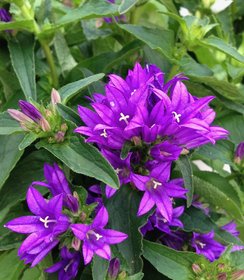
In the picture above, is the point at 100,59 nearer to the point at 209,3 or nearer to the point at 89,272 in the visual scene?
the point at 209,3

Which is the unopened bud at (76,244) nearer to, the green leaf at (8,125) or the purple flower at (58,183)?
the purple flower at (58,183)

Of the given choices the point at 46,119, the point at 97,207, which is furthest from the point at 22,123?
the point at 97,207

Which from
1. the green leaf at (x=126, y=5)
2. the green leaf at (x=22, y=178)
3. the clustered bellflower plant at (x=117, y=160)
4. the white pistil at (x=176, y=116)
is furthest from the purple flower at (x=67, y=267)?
the green leaf at (x=126, y=5)

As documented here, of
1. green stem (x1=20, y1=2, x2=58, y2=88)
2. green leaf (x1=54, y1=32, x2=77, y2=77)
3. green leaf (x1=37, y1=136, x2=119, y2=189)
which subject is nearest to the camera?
green leaf (x1=37, y1=136, x2=119, y2=189)

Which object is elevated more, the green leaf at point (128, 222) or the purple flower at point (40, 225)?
the purple flower at point (40, 225)

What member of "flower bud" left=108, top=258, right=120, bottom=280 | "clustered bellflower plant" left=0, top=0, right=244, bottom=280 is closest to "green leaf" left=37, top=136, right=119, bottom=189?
"clustered bellflower plant" left=0, top=0, right=244, bottom=280

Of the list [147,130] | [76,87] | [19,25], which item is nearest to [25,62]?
[19,25]

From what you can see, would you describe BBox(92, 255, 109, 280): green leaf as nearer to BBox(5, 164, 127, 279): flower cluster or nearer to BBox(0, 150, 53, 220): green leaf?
BBox(5, 164, 127, 279): flower cluster
